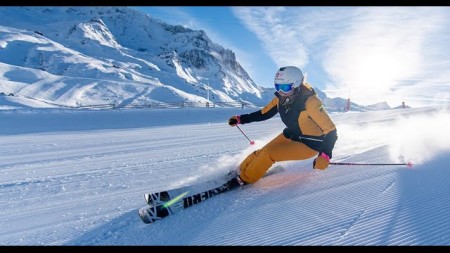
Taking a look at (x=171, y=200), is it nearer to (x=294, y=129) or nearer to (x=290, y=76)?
(x=294, y=129)

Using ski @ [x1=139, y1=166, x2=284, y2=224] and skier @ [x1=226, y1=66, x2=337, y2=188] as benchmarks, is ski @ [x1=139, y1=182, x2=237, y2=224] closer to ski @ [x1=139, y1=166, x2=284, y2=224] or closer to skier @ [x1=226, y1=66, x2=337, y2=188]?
ski @ [x1=139, y1=166, x2=284, y2=224]

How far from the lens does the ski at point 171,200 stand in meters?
4.34

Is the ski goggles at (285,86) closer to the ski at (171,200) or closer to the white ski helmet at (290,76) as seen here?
the white ski helmet at (290,76)

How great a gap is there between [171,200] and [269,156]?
5.03ft

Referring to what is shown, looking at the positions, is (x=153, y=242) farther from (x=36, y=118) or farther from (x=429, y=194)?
(x=36, y=118)

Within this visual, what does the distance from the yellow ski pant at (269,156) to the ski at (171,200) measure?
0.35 m

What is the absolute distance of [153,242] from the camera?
362cm

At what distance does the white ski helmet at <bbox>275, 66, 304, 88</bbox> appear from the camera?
534 cm

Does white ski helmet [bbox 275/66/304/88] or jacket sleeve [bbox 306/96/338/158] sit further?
white ski helmet [bbox 275/66/304/88]

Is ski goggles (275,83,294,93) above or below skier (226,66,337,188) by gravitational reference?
above

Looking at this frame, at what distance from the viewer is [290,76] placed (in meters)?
5.33

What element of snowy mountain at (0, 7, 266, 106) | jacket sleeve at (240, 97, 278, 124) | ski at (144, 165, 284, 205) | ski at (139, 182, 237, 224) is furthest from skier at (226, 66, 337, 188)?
snowy mountain at (0, 7, 266, 106)

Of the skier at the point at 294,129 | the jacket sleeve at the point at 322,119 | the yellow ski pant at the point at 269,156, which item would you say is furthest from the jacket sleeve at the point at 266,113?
the jacket sleeve at the point at 322,119
